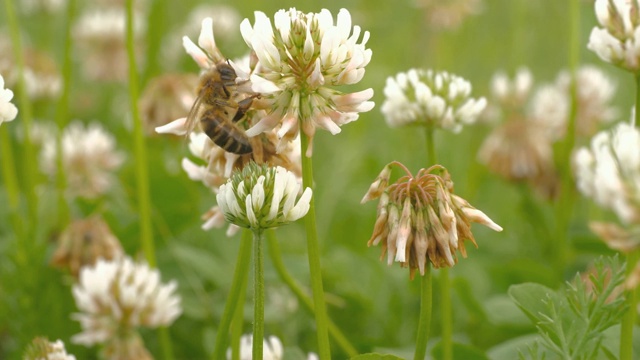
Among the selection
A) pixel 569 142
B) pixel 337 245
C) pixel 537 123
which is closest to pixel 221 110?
pixel 569 142

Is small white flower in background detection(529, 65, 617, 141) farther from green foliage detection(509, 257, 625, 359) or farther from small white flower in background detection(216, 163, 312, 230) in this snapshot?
small white flower in background detection(216, 163, 312, 230)

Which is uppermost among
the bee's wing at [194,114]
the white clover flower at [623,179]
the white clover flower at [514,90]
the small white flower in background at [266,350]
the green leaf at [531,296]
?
the white clover flower at [514,90]

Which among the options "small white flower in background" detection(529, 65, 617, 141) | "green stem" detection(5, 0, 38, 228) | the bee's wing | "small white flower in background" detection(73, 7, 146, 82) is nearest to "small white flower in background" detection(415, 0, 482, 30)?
"small white flower in background" detection(529, 65, 617, 141)

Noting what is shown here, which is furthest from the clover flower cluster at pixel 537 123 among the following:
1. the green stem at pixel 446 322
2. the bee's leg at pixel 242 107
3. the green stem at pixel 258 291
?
the green stem at pixel 258 291

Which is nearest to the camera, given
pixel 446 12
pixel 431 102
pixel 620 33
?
pixel 620 33

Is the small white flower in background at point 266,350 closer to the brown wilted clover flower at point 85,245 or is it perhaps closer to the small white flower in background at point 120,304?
the small white flower in background at point 120,304

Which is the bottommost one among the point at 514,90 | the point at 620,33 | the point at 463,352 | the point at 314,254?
the point at 463,352

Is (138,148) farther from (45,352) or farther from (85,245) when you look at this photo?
(45,352)

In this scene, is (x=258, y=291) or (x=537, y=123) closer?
(x=258, y=291)
